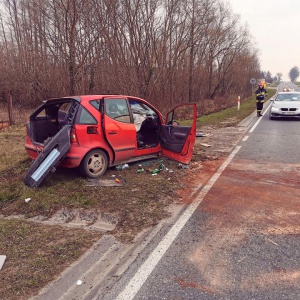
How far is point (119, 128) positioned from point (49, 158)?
60.8 inches

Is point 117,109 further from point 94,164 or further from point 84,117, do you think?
point 94,164

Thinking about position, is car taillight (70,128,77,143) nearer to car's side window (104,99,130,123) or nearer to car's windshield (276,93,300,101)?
car's side window (104,99,130,123)

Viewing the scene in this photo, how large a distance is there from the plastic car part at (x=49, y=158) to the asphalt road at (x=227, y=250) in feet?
7.77

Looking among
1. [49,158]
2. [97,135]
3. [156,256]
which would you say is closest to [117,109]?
[97,135]

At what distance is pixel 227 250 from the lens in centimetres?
329

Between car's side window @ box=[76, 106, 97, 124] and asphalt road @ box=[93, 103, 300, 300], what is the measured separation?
243 centimetres

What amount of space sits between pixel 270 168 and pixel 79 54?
489 inches

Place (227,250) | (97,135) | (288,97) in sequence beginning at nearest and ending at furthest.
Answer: (227,250) → (97,135) → (288,97)

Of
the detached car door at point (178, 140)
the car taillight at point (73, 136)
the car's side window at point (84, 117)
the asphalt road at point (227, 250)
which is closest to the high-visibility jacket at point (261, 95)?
the detached car door at point (178, 140)

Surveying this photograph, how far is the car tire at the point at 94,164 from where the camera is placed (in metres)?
5.53

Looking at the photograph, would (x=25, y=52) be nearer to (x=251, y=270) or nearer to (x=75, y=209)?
(x=75, y=209)

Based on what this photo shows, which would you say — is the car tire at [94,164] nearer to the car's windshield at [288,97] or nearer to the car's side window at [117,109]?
the car's side window at [117,109]

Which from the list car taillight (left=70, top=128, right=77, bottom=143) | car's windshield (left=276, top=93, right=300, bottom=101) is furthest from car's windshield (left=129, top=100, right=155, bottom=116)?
car's windshield (left=276, top=93, right=300, bottom=101)

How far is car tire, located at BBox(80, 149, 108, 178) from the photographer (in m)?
5.53
